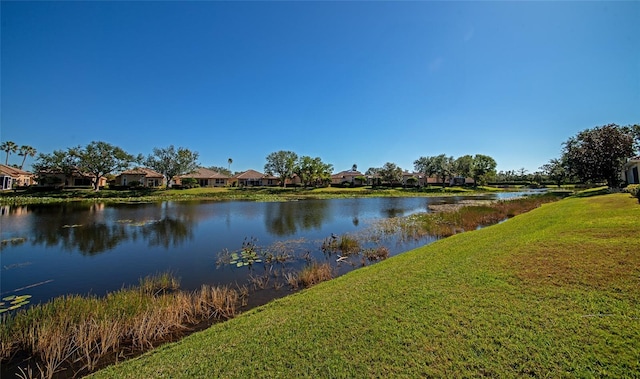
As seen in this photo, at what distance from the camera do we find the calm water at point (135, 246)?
10344 millimetres

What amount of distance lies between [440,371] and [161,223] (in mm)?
24038

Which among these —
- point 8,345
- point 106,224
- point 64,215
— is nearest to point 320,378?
point 8,345

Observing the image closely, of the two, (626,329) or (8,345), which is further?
(8,345)

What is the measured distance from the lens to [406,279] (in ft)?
23.7

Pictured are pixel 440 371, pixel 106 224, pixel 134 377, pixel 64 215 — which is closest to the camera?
pixel 440 371

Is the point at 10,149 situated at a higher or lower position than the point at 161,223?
higher

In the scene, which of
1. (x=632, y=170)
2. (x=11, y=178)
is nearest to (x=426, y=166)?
(x=632, y=170)

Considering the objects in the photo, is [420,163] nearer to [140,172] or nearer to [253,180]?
[253,180]

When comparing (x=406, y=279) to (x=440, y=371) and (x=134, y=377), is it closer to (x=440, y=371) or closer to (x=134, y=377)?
(x=440, y=371)

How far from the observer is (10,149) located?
216ft

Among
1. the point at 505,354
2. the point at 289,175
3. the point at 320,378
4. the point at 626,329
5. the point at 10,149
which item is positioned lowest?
the point at 320,378

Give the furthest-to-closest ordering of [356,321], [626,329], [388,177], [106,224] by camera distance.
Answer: [388,177]
[106,224]
[356,321]
[626,329]

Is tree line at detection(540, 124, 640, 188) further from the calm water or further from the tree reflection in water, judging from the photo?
the tree reflection in water

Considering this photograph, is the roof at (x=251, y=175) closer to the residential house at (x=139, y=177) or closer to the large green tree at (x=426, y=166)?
the residential house at (x=139, y=177)
